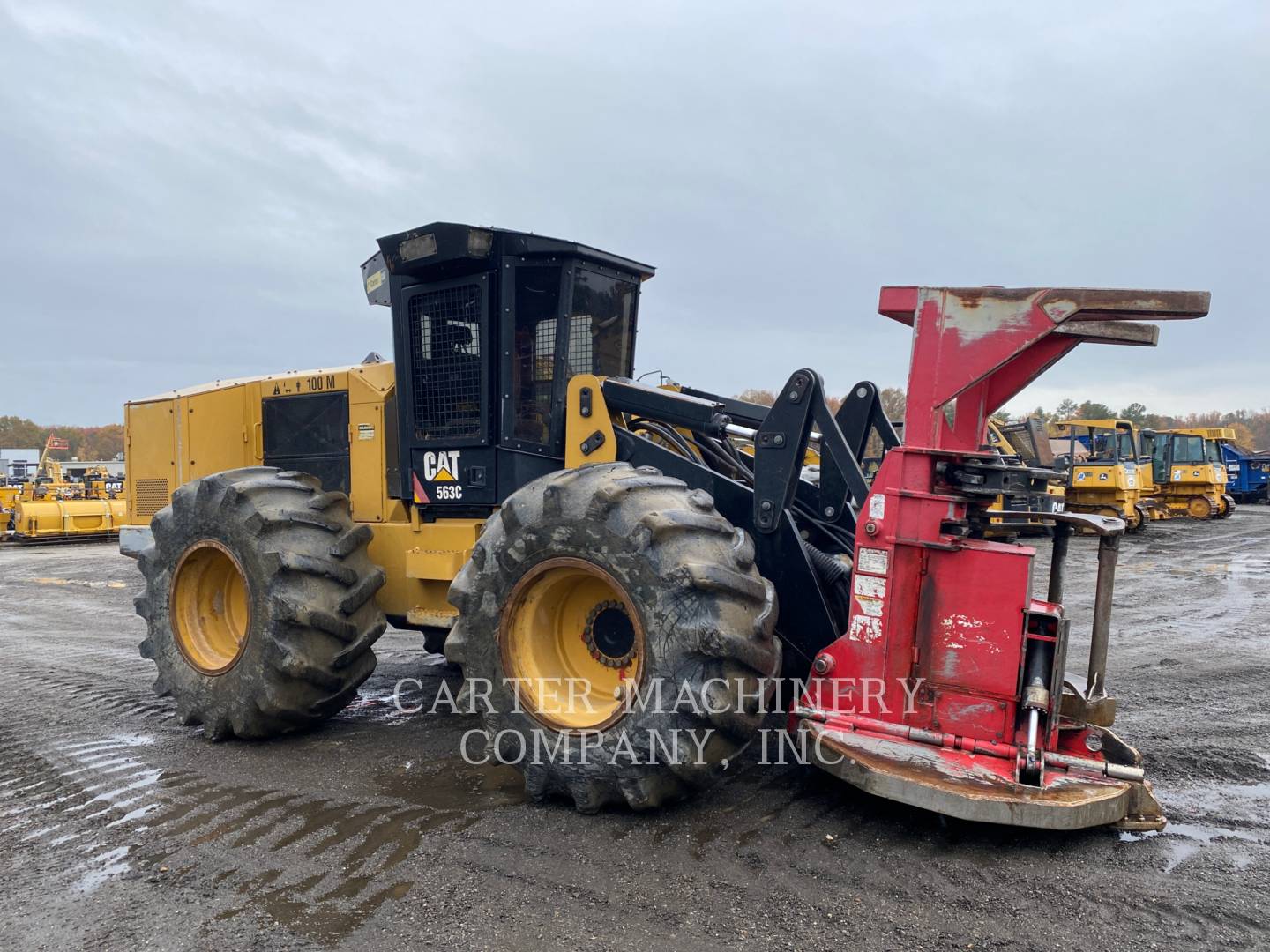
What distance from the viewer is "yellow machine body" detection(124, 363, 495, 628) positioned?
5496mm

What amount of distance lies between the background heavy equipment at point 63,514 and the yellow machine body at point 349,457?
2053 centimetres

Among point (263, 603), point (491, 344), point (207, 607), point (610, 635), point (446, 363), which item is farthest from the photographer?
point (207, 607)

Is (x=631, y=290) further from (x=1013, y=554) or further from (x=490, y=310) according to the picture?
(x=1013, y=554)

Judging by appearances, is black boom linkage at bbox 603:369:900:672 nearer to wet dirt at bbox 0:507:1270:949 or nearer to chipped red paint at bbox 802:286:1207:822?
chipped red paint at bbox 802:286:1207:822

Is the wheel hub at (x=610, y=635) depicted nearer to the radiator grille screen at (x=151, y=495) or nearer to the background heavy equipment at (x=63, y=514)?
the radiator grille screen at (x=151, y=495)

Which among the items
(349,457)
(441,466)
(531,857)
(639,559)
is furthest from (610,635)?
(349,457)

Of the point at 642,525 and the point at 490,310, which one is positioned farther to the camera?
the point at 490,310

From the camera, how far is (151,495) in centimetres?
696

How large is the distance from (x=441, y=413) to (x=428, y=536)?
745mm

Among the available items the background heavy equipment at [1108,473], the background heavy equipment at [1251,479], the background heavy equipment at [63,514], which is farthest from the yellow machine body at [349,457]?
the background heavy equipment at [1251,479]

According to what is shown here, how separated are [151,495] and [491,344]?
11.2 ft

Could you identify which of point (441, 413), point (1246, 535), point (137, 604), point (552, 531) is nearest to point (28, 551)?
point (137, 604)

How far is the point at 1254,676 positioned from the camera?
699 cm

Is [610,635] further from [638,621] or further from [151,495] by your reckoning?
[151,495]
